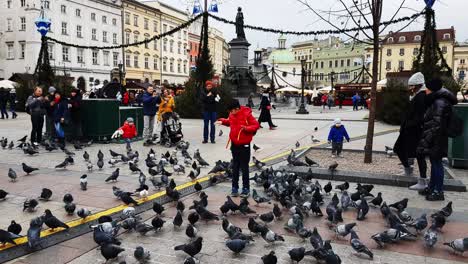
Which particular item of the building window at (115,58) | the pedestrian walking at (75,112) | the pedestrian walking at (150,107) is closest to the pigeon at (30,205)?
the pedestrian walking at (75,112)

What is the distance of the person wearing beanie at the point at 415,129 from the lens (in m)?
7.12

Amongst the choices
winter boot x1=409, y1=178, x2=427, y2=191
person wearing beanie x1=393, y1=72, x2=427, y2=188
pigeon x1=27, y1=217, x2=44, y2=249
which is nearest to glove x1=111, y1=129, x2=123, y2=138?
pigeon x1=27, y1=217, x2=44, y2=249

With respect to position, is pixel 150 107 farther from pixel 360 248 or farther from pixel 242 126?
pixel 360 248

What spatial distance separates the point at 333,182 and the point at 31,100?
924cm

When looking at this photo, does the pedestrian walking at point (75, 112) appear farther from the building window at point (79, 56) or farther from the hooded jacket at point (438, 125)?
the building window at point (79, 56)

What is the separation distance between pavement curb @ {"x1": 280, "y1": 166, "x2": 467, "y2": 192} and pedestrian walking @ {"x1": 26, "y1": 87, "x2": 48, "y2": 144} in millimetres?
7891

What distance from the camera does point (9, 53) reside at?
162 feet

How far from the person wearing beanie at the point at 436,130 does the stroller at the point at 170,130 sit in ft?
25.4

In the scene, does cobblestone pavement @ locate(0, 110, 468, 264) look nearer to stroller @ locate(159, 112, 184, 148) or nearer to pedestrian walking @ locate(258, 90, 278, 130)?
stroller @ locate(159, 112, 184, 148)

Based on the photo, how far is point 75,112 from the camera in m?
12.3

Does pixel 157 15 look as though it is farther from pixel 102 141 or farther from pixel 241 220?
pixel 241 220

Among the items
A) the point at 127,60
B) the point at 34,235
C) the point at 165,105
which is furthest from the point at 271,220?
the point at 127,60

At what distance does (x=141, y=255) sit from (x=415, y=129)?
5.55 metres

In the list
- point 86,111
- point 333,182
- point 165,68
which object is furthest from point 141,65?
point 333,182
